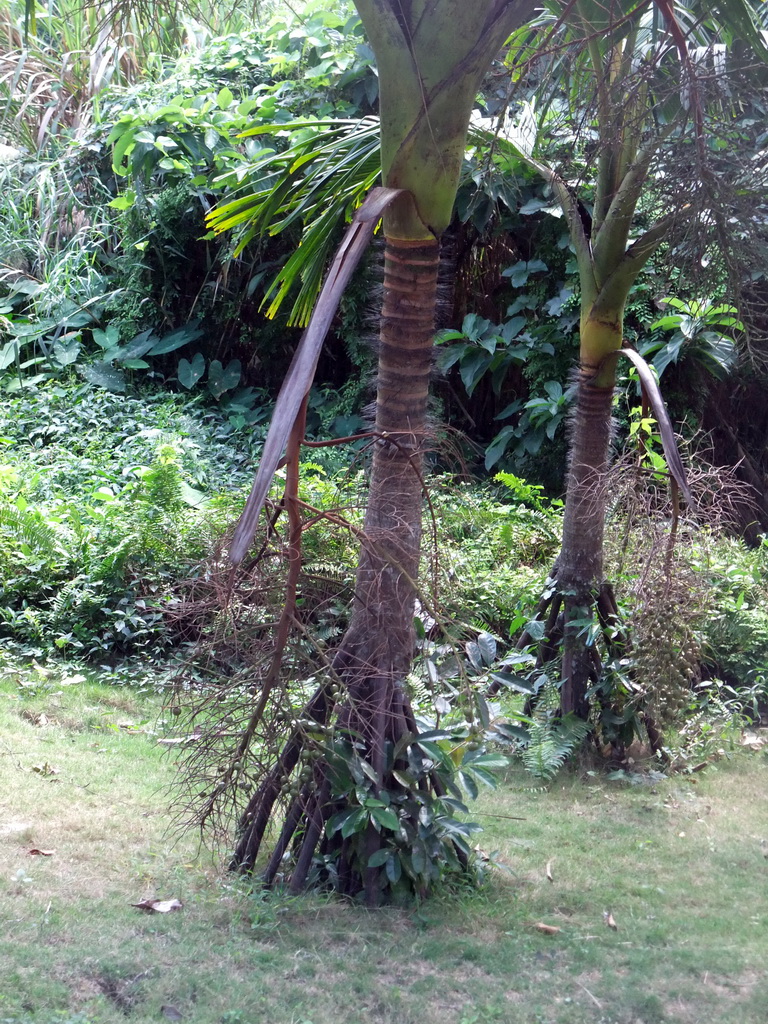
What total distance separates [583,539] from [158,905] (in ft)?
8.39

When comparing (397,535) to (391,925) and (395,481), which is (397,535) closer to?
(395,481)

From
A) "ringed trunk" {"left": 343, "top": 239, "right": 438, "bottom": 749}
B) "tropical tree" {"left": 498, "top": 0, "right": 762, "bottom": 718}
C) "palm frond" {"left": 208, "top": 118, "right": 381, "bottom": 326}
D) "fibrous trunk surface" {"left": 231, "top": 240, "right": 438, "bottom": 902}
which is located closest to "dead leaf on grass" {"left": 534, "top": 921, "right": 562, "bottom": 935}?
"fibrous trunk surface" {"left": 231, "top": 240, "right": 438, "bottom": 902}

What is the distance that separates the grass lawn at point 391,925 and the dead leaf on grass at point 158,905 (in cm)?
3

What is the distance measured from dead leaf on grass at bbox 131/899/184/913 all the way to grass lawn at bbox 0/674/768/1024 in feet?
0.09

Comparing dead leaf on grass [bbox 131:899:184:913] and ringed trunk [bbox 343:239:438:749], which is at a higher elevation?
ringed trunk [bbox 343:239:438:749]

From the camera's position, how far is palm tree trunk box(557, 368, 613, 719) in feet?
14.9

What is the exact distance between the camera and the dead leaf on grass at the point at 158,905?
290cm

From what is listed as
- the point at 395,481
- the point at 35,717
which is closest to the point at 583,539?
the point at 395,481

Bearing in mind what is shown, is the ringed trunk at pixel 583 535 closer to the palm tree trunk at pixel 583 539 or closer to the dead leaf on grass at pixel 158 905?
the palm tree trunk at pixel 583 539

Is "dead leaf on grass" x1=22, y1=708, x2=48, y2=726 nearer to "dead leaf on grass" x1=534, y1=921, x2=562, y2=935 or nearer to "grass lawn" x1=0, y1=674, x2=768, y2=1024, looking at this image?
"grass lawn" x1=0, y1=674, x2=768, y2=1024

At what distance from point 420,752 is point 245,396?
671 centimetres

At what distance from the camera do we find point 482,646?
11.3 ft

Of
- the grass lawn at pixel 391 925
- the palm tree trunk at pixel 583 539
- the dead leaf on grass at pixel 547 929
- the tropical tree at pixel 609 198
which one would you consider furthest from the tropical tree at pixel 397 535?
the palm tree trunk at pixel 583 539

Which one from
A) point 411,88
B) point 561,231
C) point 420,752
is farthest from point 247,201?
point 561,231
